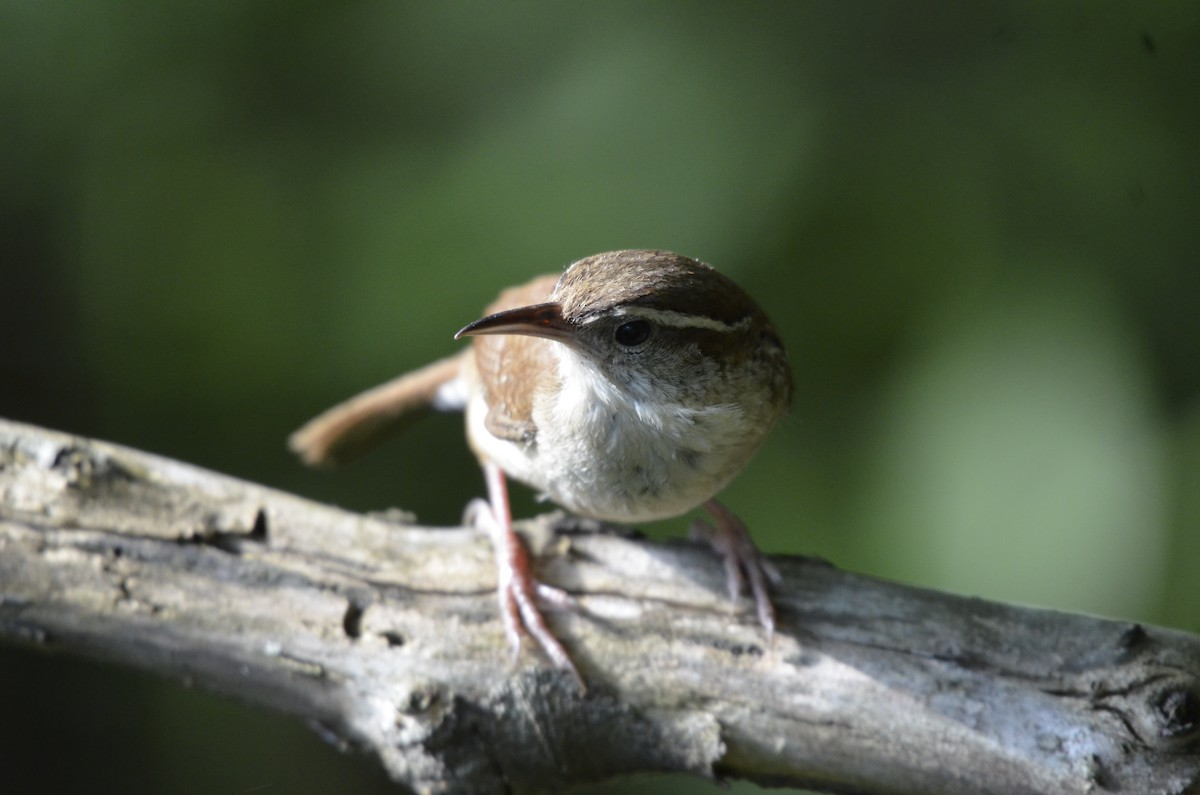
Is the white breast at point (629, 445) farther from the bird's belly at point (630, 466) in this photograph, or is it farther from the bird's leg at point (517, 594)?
the bird's leg at point (517, 594)

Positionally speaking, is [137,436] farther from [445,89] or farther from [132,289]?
[445,89]

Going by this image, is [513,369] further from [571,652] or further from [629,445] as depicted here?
[571,652]

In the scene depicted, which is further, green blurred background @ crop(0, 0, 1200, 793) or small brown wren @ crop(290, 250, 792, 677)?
green blurred background @ crop(0, 0, 1200, 793)

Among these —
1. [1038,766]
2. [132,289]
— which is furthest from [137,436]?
[1038,766]

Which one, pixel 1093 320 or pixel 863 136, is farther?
pixel 863 136

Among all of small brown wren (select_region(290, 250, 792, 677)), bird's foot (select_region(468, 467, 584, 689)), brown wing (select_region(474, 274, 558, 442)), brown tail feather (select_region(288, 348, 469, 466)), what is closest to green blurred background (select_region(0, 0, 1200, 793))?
brown tail feather (select_region(288, 348, 469, 466))

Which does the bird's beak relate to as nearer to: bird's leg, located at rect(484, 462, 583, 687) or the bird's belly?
Result: the bird's belly
